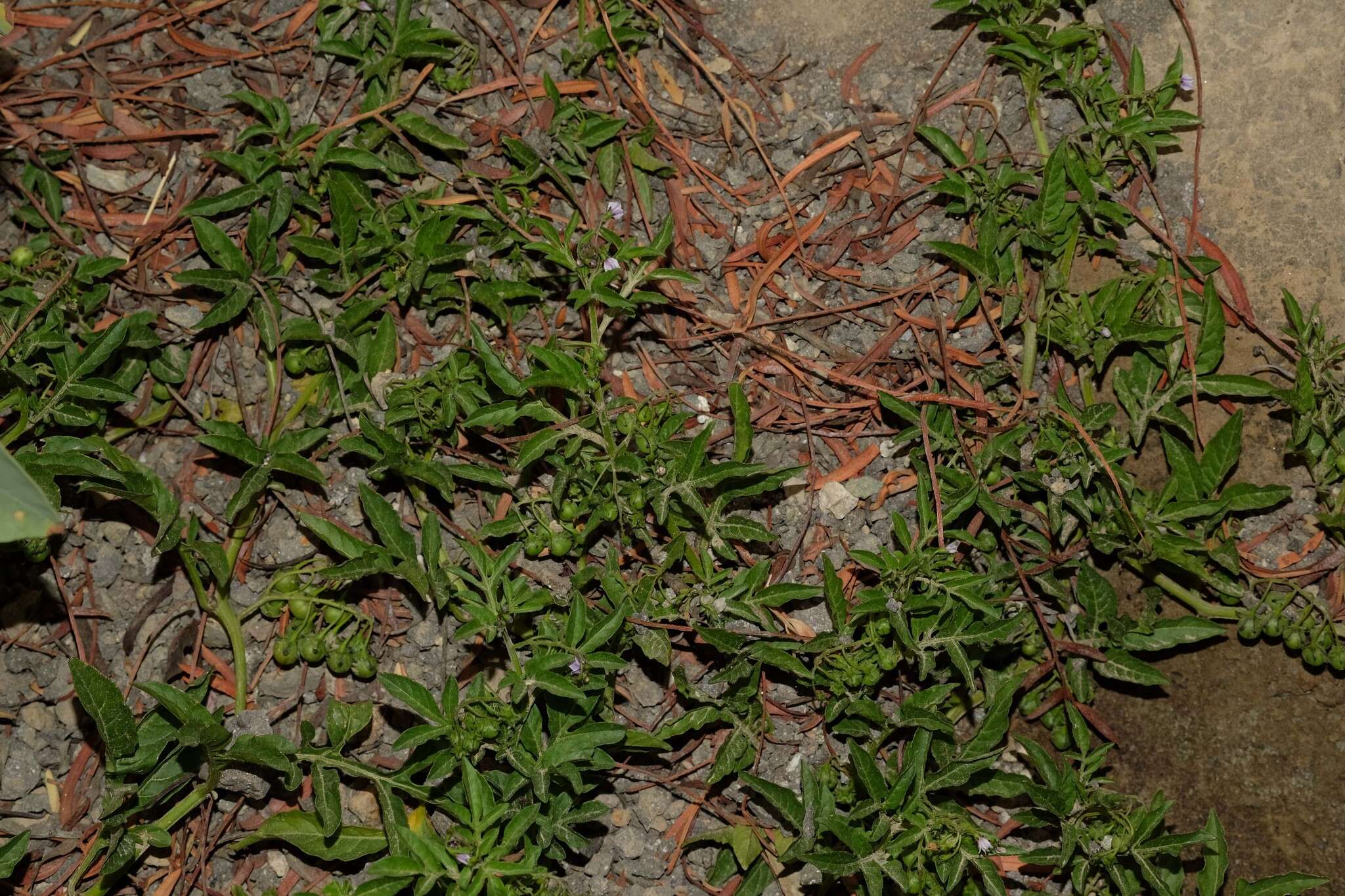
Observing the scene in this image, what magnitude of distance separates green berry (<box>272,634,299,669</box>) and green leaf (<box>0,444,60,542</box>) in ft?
2.86

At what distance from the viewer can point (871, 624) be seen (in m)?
2.96

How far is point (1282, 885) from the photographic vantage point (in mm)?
2811

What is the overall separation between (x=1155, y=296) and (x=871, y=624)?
1276mm

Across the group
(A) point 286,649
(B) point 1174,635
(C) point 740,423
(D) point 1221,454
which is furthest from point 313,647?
(D) point 1221,454

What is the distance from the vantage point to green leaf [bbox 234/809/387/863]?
9.46 feet

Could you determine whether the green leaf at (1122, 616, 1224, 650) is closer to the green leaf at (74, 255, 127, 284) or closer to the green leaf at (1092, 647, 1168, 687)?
the green leaf at (1092, 647, 1168, 687)

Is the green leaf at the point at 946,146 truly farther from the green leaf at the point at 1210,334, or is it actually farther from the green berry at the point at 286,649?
the green berry at the point at 286,649

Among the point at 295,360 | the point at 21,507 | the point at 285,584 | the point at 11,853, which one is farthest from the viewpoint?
the point at 295,360

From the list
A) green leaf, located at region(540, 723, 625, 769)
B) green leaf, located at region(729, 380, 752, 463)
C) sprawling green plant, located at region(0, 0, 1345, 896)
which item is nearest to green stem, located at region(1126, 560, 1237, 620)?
sprawling green plant, located at region(0, 0, 1345, 896)

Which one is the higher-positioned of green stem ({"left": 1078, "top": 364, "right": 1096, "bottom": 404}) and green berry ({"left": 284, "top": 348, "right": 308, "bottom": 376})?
green stem ({"left": 1078, "top": 364, "right": 1096, "bottom": 404})

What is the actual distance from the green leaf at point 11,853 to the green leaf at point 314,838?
508 mm

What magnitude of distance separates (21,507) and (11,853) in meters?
1.09

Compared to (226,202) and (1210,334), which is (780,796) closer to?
(1210,334)

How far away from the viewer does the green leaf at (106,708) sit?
2736mm
